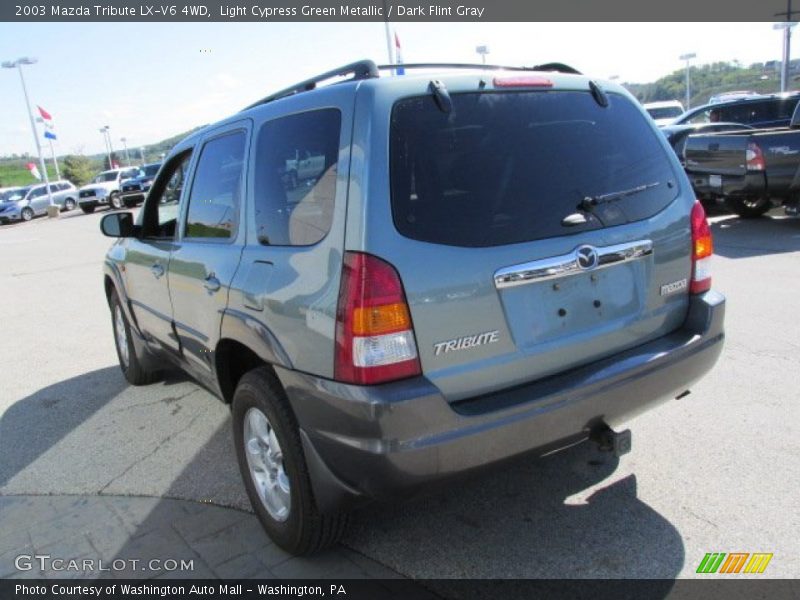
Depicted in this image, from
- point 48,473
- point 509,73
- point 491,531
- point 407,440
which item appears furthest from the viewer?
point 48,473

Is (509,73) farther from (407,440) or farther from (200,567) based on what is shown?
(200,567)

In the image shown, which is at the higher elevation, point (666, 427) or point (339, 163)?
point (339, 163)

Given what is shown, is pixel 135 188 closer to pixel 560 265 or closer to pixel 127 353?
pixel 127 353

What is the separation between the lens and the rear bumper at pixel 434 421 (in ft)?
7.12

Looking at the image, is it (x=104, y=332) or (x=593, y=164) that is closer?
(x=593, y=164)

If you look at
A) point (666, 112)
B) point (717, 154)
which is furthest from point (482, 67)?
point (666, 112)

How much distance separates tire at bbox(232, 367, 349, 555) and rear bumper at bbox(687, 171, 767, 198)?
27.8ft

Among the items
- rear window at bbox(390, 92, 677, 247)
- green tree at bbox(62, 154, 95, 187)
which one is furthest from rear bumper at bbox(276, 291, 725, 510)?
green tree at bbox(62, 154, 95, 187)

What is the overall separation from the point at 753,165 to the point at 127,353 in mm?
8301

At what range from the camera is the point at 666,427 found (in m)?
3.62

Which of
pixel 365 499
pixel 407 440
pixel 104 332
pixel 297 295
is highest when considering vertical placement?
pixel 297 295

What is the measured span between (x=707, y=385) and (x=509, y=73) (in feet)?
8.52

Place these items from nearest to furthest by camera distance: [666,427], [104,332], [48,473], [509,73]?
[509,73] → [666,427] → [48,473] → [104,332]

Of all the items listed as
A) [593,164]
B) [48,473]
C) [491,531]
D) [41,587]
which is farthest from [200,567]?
[593,164]
